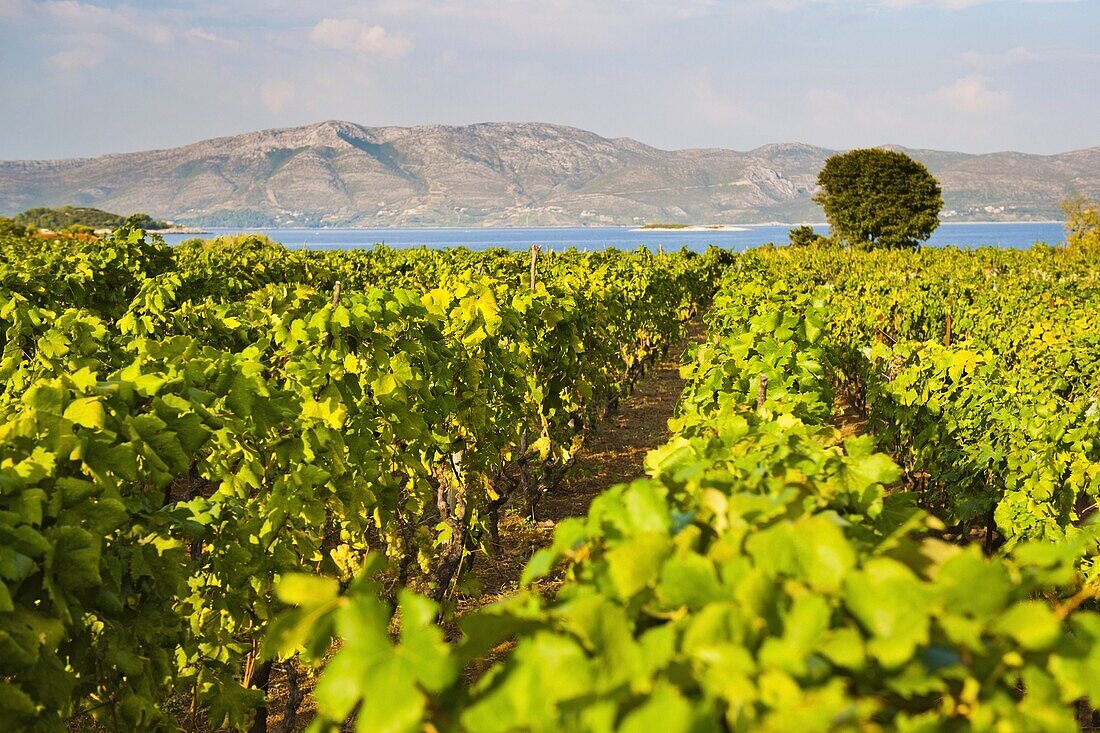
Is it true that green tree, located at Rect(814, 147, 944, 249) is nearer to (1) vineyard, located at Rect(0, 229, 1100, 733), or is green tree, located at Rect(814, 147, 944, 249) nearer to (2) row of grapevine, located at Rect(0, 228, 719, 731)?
(1) vineyard, located at Rect(0, 229, 1100, 733)

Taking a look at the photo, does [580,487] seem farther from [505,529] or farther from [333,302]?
[333,302]

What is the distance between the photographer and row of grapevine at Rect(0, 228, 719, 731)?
2162mm

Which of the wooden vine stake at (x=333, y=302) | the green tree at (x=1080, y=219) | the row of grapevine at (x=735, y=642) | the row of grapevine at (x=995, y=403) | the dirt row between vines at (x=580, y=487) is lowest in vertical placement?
the dirt row between vines at (x=580, y=487)

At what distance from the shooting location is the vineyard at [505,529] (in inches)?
42.3

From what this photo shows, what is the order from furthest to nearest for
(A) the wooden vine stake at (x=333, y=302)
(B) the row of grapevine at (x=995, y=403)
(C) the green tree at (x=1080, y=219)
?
(C) the green tree at (x=1080, y=219) → (B) the row of grapevine at (x=995, y=403) → (A) the wooden vine stake at (x=333, y=302)

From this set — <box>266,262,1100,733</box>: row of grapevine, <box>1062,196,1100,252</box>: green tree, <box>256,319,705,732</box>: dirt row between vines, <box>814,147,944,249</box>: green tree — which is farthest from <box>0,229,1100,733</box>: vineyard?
<box>814,147,944,249</box>: green tree

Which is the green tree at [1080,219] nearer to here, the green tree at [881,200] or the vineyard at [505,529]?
the green tree at [881,200]

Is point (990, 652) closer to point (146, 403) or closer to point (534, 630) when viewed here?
point (534, 630)

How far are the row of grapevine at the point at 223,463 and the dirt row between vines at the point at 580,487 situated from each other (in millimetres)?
299

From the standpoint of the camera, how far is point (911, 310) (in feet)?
37.7

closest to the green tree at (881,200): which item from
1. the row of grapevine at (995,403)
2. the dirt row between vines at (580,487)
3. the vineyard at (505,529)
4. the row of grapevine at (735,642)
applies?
the dirt row between vines at (580,487)

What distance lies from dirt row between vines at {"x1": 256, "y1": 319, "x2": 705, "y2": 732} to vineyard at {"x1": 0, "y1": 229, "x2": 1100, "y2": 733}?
17 cm

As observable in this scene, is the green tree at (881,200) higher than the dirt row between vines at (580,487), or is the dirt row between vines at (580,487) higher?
the green tree at (881,200)

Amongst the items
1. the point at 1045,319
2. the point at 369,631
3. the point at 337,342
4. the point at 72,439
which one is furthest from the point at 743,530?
the point at 1045,319
